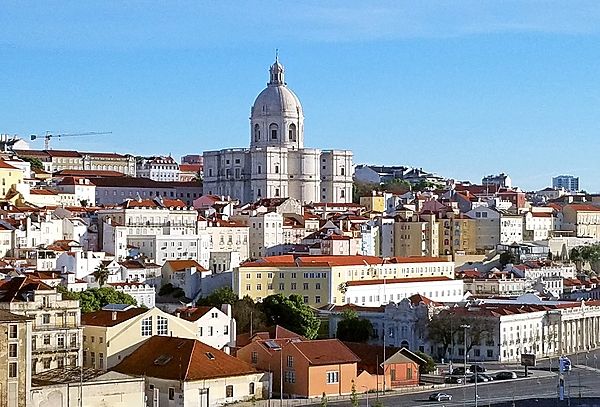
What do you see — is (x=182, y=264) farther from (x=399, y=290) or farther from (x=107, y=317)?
(x=107, y=317)

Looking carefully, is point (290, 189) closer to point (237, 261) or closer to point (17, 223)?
point (237, 261)

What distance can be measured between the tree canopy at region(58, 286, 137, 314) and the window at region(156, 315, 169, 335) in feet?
16.3

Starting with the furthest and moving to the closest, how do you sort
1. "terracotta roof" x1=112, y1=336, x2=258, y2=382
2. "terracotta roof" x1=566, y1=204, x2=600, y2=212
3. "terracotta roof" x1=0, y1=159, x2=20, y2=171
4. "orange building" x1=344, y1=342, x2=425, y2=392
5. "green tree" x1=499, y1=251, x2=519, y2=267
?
1. "terracotta roof" x1=566, y1=204, x2=600, y2=212
2. "green tree" x1=499, y1=251, x2=519, y2=267
3. "terracotta roof" x1=0, y1=159, x2=20, y2=171
4. "orange building" x1=344, y1=342, x2=425, y2=392
5. "terracotta roof" x1=112, y1=336, x2=258, y2=382

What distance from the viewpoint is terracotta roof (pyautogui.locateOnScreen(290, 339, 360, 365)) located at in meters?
39.6

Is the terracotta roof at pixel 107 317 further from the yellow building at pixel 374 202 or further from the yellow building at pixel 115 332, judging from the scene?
the yellow building at pixel 374 202

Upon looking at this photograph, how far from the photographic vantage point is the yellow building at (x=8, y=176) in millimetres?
72438

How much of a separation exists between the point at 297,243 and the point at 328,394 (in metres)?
33.3

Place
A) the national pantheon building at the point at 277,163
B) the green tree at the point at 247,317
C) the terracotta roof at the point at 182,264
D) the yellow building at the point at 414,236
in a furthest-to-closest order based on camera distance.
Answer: the national pantheon building at the point at 277,163 → the yellow building at the point at 414,236 → the terracotta roof at the point at 182,264 → the green tree at the point at 247,317

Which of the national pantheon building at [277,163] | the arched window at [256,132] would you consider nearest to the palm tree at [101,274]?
the national pantheon building at [277,163]

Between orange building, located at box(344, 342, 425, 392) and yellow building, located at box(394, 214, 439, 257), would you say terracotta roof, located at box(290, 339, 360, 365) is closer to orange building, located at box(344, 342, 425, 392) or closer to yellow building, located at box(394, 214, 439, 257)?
orange building, located at box(344, 342, 425, 392)

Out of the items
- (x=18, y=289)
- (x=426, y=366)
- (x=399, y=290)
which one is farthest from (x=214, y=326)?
(x=399, y=290)

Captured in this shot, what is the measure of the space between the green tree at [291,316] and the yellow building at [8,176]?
25.2m

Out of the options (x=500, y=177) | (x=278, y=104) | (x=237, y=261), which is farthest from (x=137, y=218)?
(x=500, y=177)

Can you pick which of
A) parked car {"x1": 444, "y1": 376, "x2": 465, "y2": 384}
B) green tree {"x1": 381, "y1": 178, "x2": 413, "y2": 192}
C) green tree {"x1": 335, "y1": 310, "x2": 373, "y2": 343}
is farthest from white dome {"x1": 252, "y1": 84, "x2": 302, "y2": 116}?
parked car {"x1": 444, "y1": 376, "x2": 465, "y2": 384}
